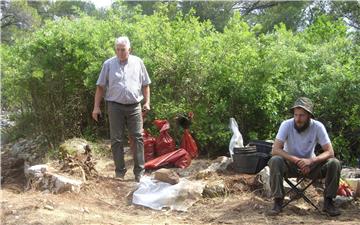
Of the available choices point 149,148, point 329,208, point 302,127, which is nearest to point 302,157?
point 302,127

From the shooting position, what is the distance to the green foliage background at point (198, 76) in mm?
7867

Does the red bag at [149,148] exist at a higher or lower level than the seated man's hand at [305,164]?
lower

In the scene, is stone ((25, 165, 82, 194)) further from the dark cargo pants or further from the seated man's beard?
the seated man's beard

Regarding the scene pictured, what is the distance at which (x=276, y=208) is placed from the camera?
545cm

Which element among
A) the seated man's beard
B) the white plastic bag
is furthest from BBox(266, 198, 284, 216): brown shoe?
the white plastic bag

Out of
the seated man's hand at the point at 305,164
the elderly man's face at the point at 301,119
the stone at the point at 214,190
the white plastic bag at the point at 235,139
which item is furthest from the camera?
the white plastic bag at the point at 235,139

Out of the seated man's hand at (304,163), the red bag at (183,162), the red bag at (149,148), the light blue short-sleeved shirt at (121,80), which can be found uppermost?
the light blue short-sleeved shirt at (121,80)

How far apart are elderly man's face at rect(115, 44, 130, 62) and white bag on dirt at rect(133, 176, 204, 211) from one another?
1681 millimetres

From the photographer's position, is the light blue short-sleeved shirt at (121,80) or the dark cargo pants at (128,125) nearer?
the light blue short-sleeved shirt at (121,80)

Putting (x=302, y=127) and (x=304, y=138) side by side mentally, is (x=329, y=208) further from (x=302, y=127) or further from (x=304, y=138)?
(x=302, y=127)

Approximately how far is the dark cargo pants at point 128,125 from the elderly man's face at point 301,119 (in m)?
2.30

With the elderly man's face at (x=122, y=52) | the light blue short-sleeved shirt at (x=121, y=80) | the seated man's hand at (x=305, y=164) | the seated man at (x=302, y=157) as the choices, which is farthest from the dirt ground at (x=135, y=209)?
the elderly man's face at (x=122, y=52)

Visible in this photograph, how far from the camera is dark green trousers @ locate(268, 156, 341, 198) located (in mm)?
5371

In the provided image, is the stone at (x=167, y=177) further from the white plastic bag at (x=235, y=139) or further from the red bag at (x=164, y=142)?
the red bag at (x=164, y=142)
